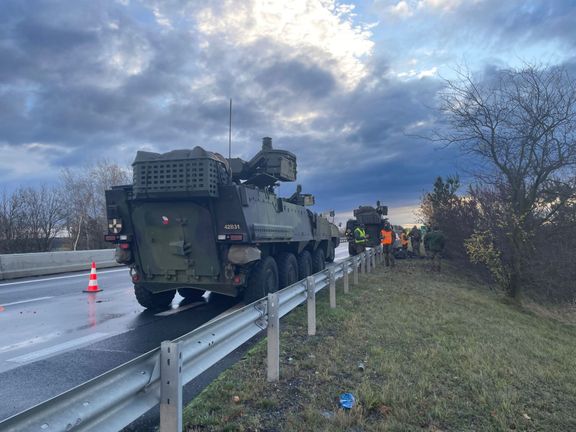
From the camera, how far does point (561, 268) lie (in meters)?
13.9

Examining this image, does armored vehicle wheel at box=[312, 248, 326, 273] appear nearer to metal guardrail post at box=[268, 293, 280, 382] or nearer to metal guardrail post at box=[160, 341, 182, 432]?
metal guardrail post at box=[268, 293, 280, 382]

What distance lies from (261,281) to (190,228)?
1603 millimetres

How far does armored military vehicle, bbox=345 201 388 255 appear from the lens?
23469 mm

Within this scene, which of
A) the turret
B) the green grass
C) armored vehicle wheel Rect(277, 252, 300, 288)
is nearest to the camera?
the green grass

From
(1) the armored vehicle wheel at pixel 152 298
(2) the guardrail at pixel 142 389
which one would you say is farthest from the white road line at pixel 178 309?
(2) the guardrail at pixel 142 389

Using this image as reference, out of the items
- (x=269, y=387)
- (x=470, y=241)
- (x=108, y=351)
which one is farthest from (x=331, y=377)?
(x=470, y=241)

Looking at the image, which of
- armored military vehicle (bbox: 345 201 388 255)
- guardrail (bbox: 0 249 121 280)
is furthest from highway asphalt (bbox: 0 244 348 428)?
armored military vehicle (bbox: 345 201 388 255)

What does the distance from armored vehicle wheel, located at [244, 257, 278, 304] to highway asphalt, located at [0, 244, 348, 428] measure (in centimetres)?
80

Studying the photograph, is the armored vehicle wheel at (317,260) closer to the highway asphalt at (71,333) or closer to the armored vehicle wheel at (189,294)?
the highway asphalt at (71,333)

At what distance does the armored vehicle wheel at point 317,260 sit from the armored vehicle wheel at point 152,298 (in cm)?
492

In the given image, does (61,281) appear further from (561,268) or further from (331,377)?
(561,268)

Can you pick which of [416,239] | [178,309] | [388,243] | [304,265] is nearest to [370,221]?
[416,239]

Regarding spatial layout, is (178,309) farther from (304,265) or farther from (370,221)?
(370,221)

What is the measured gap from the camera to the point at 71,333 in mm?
6934
